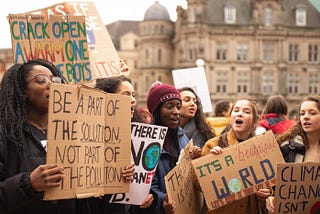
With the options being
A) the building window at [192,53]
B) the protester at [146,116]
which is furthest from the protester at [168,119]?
the building window at [192,53]

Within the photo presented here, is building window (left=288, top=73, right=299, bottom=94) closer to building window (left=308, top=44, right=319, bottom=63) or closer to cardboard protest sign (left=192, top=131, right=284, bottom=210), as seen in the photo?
building window (left=308, top=44, right=319, bottom=63)

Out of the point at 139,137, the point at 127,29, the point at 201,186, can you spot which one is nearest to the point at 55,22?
the point at 139,137

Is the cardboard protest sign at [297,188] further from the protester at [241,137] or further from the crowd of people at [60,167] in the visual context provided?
the protester at [241,137]

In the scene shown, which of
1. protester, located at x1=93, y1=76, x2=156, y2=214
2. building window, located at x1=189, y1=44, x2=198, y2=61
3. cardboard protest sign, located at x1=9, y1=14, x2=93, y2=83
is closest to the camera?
protester, located at x1=93, y1=76, x2=156, y2=214

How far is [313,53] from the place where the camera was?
49.6 metres

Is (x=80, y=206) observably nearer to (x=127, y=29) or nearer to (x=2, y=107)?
(x=2, y=107)

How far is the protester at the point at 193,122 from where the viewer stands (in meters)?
7.17

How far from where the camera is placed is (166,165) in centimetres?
536

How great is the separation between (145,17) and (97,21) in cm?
4984

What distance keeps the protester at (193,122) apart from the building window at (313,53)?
4389cm

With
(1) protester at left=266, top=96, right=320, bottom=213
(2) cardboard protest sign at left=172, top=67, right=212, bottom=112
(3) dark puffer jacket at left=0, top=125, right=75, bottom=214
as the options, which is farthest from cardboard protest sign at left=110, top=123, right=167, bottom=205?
(2) cardboard protest sign at left=172, top=67, right=212, bottom=112

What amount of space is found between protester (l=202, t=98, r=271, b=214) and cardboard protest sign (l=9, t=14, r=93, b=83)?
1450 millimetres

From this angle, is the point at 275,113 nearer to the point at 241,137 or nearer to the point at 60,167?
the point at 241,137

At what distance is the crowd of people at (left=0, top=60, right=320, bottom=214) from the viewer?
3666mm
